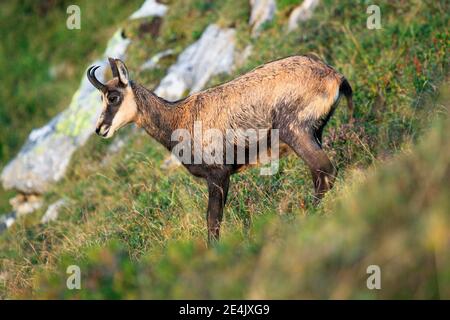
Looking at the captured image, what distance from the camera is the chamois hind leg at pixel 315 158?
7.44 metres

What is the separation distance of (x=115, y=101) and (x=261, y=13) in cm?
581

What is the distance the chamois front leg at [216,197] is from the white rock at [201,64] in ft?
17.3

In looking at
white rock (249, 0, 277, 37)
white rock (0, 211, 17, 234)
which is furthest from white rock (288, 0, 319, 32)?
white rock (0, 211, 17, 234)

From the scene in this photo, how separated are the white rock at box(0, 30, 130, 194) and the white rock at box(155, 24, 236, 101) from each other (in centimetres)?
161

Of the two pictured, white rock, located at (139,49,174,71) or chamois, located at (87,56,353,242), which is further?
white rock, located at (139,49,174,71)

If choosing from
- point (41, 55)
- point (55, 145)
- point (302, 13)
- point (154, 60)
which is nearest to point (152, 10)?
point (154, 60)

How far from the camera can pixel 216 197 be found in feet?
25.0

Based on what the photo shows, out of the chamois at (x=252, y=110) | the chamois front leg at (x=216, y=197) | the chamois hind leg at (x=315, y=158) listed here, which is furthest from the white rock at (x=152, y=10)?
the chamois hind leg at (x=315, y=158)

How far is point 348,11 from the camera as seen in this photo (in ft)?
39.5

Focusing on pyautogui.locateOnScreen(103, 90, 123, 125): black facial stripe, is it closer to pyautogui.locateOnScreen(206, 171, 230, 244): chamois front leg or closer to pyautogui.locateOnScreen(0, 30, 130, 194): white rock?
pyautogui.locateOnScreen(206, 171, 230, 244): chamois front leg

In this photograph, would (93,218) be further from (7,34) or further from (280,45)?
(7,34)

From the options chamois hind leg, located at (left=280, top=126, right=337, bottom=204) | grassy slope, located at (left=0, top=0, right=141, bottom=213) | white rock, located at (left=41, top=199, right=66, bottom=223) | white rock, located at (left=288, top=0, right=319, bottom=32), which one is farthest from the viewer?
grassy slope, located at (left=0, top=0, right=141, bottom=213)

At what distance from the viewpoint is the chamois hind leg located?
7.44 metres

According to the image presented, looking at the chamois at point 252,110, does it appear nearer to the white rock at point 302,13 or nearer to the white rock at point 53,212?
the white rock at point 53,212
